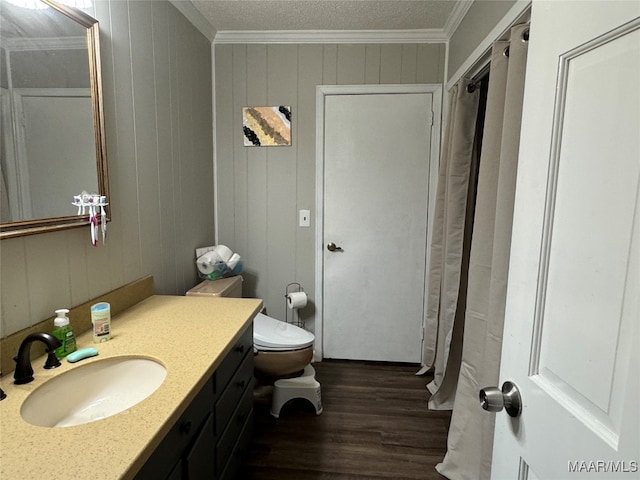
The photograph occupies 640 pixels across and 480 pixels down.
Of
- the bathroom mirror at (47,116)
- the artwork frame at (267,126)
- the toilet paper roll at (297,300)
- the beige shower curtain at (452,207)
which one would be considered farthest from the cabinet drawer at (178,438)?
the artwork frame at (267,126)

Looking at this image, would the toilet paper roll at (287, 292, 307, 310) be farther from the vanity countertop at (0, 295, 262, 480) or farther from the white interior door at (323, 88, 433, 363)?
the vanity countertop at (0, 295, 262, 480)

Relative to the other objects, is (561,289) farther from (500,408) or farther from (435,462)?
(435,462)

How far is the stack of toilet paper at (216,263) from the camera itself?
2207mm

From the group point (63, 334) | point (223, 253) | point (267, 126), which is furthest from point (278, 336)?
point (267, 126)

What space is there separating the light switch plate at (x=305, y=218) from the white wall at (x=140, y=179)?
697mm

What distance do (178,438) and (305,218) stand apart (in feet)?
6.03

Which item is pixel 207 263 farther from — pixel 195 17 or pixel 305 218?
pixel 195 17

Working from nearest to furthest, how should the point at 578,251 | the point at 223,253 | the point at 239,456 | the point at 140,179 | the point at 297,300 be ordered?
the point at 578,251 → the point at 239,456 → the point at 140,179 → the point at 223,253 → the point at 297,300

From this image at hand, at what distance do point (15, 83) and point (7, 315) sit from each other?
0.67m

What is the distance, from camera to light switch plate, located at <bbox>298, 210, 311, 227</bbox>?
2.58m

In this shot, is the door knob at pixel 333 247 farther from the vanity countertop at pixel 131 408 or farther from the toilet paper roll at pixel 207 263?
the vanity countertop at pixel 131 408

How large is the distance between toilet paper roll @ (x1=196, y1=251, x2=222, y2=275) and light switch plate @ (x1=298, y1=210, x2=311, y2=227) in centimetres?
68

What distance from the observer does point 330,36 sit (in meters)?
2.39

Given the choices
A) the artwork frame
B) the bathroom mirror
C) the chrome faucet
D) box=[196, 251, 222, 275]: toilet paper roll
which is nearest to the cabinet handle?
the chrome faucet
